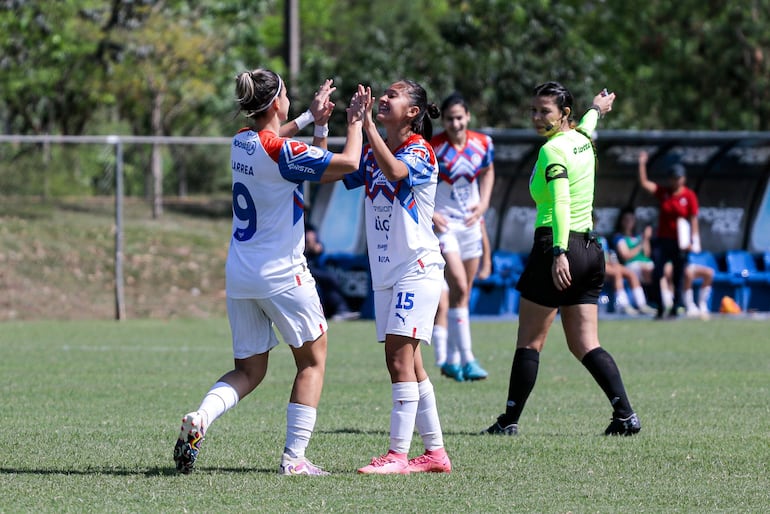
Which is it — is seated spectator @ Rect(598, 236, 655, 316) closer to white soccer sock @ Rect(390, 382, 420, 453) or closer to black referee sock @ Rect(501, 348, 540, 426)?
black referee sock @ Rect(501, 348, 540, 426)

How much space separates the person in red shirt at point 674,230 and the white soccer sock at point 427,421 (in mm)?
11794

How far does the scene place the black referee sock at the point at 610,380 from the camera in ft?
24.8

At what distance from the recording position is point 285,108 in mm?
6168

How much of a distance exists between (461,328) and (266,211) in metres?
4.96

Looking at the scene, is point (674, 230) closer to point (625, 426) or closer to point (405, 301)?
point (625, 426)

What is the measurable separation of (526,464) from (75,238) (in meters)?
16.3

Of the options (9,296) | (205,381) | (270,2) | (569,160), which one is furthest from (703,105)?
(569,160)

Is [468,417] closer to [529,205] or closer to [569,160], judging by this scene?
[569,160]

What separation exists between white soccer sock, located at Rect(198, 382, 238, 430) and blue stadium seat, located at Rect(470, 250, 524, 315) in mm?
12099

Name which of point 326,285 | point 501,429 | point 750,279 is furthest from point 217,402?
point 750,279

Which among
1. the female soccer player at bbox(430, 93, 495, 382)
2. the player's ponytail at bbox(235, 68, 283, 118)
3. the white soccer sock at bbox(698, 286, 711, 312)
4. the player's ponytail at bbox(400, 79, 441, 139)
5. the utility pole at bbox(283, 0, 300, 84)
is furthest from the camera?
the utility pole at bbox(283, 0, 300, 84)

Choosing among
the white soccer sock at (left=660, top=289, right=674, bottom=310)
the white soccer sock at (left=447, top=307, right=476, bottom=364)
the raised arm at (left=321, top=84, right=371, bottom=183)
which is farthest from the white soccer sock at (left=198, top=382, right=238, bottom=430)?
the white soccer sock at (left=660, top=289, right=674, bottom=310)

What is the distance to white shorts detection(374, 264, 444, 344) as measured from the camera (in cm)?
620

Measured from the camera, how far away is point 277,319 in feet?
20.0
